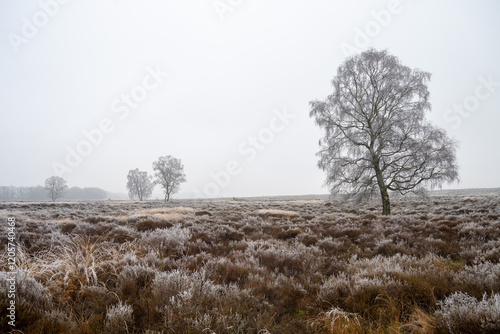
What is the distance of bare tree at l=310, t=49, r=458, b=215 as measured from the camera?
42.6 feet

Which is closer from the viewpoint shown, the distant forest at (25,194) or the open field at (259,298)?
the open field at (259,298)

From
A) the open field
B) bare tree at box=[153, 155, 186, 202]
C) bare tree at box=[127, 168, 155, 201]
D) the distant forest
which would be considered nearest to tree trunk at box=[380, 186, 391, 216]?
the open field

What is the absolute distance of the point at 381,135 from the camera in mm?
13711

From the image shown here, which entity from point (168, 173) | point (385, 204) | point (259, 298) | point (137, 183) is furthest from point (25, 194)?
point (259, 298)

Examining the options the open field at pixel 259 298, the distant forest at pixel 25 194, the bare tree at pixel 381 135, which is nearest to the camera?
the open field at pixel 259 298

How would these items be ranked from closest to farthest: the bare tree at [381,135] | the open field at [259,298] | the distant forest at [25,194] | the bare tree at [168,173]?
1. the open field at [259,298]
2. the bare tree at [381,135]
3. the bare tree at [168,173]
4. the distant forest at [25,194]

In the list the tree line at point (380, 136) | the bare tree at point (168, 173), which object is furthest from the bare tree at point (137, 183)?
the tree line at point (380, 136)

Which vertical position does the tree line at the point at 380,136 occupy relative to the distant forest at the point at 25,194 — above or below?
above

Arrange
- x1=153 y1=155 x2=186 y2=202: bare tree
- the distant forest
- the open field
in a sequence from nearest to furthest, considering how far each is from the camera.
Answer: the open field < x1=153 y1=155 x2=186 y2=202: bare tree < the distant forest

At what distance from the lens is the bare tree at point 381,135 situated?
13.0 m

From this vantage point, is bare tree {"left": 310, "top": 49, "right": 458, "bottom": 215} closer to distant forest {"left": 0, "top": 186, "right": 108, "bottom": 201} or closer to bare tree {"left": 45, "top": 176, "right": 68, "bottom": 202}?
bare tree {"left": 45, "top": 176, "right": 68, "bottom": 202}

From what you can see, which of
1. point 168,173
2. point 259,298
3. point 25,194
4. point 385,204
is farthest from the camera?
point 25,194

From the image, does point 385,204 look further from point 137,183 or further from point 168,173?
point 137,183

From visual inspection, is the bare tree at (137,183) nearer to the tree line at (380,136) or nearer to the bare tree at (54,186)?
the bare tree at (54,186)
